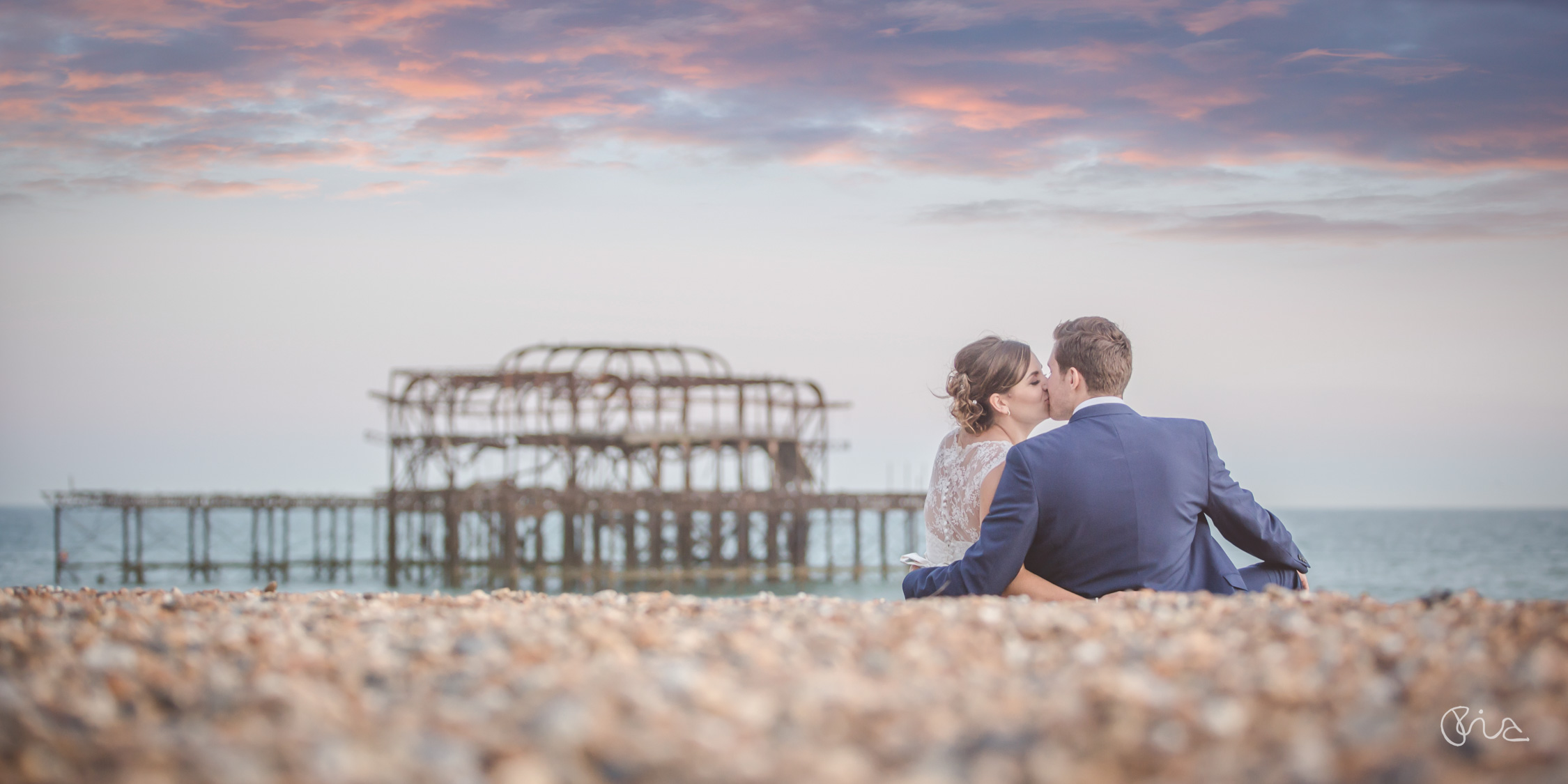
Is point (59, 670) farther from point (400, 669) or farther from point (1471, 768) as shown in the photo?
point (1471, 768)

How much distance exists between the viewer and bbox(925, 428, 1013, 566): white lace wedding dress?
14.8 feet

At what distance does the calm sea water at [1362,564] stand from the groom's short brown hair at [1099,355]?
30.1 ft

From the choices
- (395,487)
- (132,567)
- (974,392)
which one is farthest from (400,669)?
(132,567)

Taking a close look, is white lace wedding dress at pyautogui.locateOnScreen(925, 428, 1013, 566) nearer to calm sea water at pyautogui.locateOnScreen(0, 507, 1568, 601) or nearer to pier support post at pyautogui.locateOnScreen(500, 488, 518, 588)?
calm sea water at pyautogui.locateOnScreen(0, 507, 1568, 601)

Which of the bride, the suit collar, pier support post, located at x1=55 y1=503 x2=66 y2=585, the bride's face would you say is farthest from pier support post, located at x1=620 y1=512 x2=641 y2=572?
the suit collar

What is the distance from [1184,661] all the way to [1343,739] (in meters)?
0.58

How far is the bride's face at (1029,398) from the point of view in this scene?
4.56 metres

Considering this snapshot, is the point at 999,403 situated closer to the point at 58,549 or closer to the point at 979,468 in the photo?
the point at 979,468

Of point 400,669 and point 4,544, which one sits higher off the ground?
point 400,669

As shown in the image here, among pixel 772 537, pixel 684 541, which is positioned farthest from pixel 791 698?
pixel 772 537

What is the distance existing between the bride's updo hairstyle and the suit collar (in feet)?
1.64

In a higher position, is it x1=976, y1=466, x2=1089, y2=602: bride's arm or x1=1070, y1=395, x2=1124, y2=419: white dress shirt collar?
x1=1070, y1=395, x2=1124, y2=419: white dress shirt collar

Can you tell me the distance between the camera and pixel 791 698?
2141mm

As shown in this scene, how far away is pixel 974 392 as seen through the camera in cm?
461
